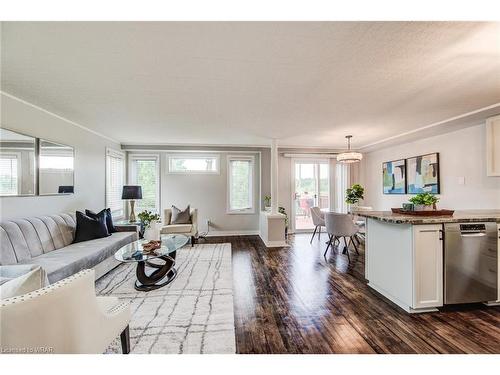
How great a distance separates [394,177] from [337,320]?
4.56m

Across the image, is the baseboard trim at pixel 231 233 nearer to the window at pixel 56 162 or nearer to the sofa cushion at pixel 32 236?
the sofa cushion at pixel 32 236

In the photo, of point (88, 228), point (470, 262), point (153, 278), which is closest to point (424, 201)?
point (470, 262)

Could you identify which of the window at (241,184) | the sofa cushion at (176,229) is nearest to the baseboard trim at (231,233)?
the window at (241,184)

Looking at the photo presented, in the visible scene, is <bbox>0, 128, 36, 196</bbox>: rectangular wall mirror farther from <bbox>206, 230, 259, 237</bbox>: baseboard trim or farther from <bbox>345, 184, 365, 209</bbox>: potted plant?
<bbox>345, 184, 365, 209</bbox>: potted plant

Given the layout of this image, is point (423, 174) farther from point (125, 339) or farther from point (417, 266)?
point (125, 339)

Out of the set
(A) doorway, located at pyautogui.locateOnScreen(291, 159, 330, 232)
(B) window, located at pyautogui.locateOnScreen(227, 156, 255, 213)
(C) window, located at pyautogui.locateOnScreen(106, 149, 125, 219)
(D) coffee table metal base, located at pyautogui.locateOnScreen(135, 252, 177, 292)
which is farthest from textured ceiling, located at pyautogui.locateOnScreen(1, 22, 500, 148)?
(A) doorway, located at pyautogui.locateOnScreen(291, 159, 330, 232)

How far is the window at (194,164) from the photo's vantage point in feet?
19.4

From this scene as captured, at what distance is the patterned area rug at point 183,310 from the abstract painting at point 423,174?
14.2ft

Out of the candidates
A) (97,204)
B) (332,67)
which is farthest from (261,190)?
(332,67)

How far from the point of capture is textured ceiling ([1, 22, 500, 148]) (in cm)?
161

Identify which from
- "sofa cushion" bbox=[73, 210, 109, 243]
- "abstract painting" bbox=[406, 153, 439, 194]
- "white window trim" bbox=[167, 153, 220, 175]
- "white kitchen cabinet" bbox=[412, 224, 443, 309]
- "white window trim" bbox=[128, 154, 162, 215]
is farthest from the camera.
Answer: "white window trim" bbox=[167, 153, 220, 175]

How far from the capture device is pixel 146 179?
5.82m

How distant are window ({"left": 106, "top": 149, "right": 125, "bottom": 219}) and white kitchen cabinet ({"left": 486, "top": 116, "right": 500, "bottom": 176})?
6652mm

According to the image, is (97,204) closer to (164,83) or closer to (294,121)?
(164,83)
